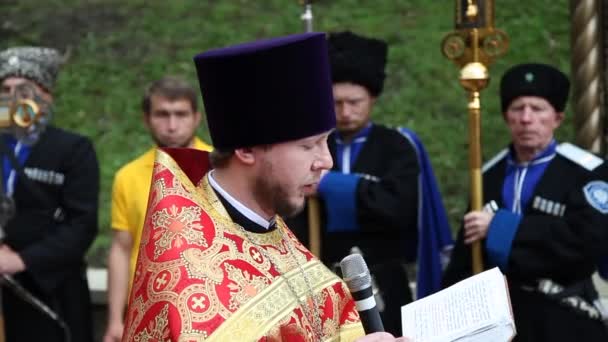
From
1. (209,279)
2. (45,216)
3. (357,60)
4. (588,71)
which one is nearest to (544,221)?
(357,60)

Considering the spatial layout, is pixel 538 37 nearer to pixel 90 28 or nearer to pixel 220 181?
pixel 90 28

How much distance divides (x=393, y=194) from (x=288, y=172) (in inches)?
89.1

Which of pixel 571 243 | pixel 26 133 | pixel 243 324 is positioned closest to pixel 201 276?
pixel 243 324

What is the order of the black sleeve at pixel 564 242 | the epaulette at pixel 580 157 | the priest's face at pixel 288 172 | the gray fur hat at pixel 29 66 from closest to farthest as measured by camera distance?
1. the priest's face at pixel 288 172
2. the black sleeve at pixel 564 242
3. the epaulette at pixel 580 157
4. the gray fur hat at pixel 29 66

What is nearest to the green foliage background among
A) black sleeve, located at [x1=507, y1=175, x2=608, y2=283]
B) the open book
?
black sleeve, located at [x1=507, y1=175, x2=608, y2=283]

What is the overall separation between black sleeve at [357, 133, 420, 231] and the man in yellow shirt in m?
0.84

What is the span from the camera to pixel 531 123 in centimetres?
487

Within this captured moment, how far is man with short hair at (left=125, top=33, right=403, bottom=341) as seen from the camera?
2.76m

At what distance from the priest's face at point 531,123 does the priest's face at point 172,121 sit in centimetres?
155

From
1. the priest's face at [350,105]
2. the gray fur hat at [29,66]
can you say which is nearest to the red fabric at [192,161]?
the priest's face at [350,105]

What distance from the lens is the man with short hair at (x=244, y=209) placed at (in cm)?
276

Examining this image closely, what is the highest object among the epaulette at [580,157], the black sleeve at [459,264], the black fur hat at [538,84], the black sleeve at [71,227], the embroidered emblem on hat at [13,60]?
the embroidered emblem on hat at [13,60]

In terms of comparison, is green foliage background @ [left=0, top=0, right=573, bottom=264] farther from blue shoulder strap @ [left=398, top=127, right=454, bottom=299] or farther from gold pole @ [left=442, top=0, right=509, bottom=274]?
gold pole @ [left=442, top=0, right=509, bottom=274]

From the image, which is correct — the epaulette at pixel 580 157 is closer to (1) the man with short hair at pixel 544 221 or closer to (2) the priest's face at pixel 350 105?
(1) the man with short hair at pixel 544 221
